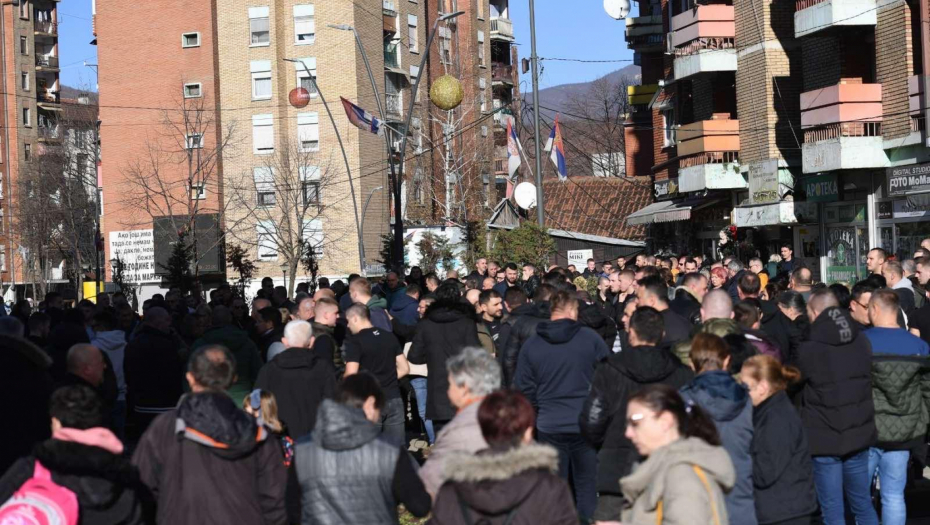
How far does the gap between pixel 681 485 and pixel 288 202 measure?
176 ft

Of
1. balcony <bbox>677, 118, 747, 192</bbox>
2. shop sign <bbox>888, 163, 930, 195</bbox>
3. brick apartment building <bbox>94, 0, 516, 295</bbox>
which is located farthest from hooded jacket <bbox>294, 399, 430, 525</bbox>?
brick apartment building <bbox>94, 0, 516, 295</bbox>

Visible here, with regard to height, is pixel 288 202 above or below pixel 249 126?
below

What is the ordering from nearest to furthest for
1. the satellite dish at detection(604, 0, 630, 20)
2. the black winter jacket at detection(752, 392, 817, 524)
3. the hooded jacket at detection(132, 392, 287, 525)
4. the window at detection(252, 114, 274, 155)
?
the hooded jacket at detection(132, 392, 287, 525) → the black winter jacket at detection(752, 392, 817, 524) → the satellite dish at detection(604, 0, 630, 20) → the window at detection(252, 114, 274, 155)

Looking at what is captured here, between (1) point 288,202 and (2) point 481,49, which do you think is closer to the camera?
(1) point 288,202

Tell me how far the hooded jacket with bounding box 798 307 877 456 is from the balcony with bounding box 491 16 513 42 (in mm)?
69852

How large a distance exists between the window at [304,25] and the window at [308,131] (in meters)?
3.40

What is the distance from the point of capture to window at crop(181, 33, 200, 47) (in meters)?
59.3

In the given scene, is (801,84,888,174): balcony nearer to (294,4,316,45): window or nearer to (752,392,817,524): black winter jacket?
(752,392,817,524): black winter jacket

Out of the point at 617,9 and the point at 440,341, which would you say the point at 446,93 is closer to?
the point at 440,341

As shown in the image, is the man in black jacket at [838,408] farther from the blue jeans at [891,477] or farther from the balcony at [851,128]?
the balcony at [851,128]

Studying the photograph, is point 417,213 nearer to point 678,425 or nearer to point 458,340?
point 458,340

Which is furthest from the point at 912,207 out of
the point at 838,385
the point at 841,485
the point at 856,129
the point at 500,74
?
the point at 500,74

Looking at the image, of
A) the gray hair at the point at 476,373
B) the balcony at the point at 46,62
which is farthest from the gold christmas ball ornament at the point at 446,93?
the balcony at the point at 46,62

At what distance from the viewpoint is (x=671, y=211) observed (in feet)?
123
